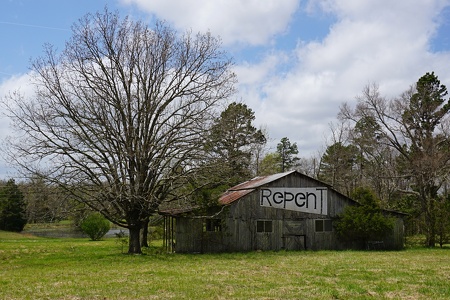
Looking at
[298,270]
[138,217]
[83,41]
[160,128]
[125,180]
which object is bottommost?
[298,270]

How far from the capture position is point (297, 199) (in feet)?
117

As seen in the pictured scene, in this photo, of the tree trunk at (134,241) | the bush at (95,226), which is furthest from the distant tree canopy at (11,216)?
the tree trunk at (134,241)

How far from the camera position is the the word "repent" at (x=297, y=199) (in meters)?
34.9

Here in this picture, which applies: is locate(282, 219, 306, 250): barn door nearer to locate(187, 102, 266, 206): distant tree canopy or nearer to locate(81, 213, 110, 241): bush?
locate(187, 102, 266, 206): distant tree canopy

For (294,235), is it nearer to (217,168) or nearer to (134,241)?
(217,168)

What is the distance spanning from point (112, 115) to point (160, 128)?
9.84 ft

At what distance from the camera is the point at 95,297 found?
42.0 ft

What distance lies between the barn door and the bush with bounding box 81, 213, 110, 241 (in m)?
28.4

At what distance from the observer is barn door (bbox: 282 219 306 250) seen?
3509cm

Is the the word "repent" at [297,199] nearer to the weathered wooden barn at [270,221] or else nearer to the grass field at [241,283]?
the weathered wooden barn at [270,221]

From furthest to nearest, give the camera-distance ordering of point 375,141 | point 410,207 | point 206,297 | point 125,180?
1. point 410,207
2. point 375,141
3. point 125,180
4. point 206,297

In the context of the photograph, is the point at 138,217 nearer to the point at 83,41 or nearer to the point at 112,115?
the point at 112,115

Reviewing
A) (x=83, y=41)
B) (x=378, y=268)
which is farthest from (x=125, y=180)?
(x=378, y=268)

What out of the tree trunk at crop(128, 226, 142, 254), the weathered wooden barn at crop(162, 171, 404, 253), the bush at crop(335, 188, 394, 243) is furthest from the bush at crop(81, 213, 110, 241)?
the bush at crop(335, 188, 394, 243)
